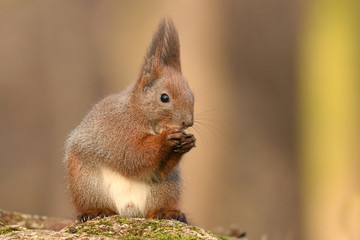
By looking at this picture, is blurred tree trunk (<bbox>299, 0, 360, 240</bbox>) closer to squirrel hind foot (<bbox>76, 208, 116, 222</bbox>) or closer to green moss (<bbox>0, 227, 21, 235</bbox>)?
squirrel hind foot (<bbox>76, 208, 116, 222</bbox>)

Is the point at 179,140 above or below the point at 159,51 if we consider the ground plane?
below

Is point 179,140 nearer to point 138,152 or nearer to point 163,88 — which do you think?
point 138,152

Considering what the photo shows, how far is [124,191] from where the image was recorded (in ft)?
22.2

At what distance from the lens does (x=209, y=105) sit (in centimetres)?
1300

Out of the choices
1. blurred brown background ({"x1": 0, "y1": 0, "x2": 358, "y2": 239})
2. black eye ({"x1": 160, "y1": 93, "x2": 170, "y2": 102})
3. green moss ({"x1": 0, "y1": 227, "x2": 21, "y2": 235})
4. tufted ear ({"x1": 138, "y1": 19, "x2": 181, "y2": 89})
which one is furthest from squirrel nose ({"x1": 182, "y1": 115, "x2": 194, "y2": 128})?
blurred brown background ({"x1": 0, "y1": 0, "x2": 358, "y2": 239})

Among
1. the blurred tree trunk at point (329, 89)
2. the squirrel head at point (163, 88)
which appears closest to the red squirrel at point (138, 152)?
the squirrel head at point (163, 88)

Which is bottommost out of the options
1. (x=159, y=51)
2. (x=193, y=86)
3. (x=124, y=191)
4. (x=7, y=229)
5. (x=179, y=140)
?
(x=7, y=229)

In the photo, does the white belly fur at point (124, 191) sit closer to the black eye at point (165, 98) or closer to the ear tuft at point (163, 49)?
the black eye at point (165, 98)

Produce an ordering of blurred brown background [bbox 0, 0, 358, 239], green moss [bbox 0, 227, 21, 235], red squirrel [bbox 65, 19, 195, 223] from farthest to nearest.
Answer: blurred brown background [bbox 0, 0, 358, 239] → red squirrel [bbox 65, 19, 195, 223] → green moss [bbox 0, 227, 21, 235]

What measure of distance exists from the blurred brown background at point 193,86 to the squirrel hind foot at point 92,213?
586 centimetres

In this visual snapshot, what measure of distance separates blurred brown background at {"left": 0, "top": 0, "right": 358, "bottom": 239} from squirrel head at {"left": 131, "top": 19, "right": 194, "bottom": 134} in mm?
5215

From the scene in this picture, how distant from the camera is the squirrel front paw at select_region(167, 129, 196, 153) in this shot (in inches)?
254

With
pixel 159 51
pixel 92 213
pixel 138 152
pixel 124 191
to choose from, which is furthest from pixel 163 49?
pixel 92 213

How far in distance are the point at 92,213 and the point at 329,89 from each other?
894 centimetres
